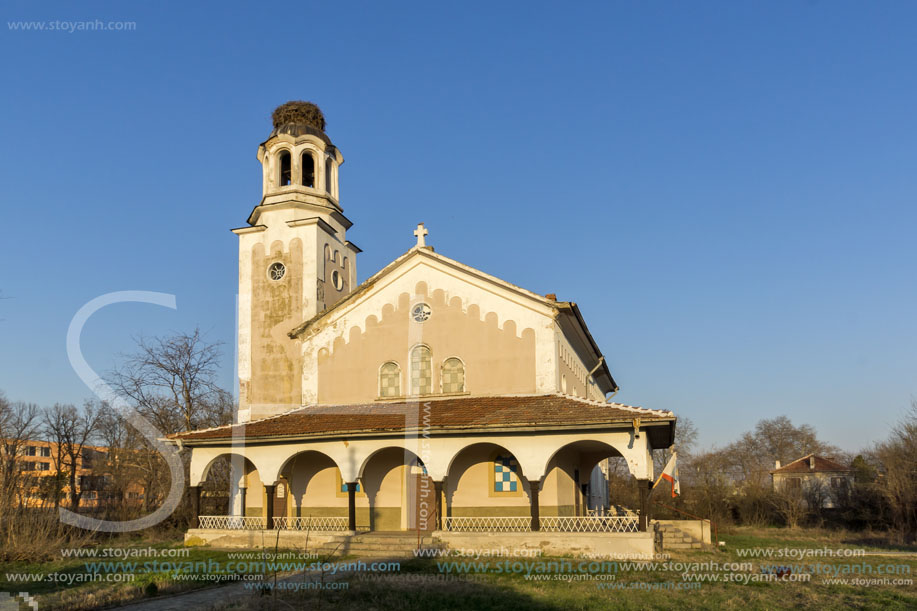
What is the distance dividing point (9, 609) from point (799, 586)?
48.7 feet

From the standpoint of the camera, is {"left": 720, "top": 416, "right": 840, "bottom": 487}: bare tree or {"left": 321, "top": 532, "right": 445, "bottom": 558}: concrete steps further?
{"left": 720, "top": 416, "right": 840, "bottom": 487}: bare tree

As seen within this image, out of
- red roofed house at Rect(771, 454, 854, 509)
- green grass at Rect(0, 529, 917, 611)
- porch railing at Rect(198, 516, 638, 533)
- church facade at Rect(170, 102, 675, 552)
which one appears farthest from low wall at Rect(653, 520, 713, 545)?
red roofed house at Rect(771, 454, 854, 509)

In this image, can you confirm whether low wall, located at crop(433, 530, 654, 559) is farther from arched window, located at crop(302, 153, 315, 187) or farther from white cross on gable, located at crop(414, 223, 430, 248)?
arched window, located at crop(302, 153, 315, 187)

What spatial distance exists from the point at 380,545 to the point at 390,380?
6.14 metres

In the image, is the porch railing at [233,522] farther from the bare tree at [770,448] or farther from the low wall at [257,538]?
the bare tree at [770,448]

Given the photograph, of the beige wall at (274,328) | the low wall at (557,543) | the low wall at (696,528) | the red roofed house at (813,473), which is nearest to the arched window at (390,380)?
the beige wall at (274,328)

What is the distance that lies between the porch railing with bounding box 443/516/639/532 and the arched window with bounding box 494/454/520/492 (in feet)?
3.05

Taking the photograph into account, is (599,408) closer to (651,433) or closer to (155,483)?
(651,433)

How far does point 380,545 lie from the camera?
65.5 feet

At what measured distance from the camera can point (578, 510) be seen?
24047mm

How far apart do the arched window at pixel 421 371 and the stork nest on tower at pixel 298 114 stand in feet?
38.6

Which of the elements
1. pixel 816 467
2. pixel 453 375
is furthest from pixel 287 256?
pixel 816 467

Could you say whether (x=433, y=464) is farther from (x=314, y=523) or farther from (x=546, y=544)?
(x=314, y=523)

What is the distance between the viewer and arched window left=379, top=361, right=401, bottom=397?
80.4 ft
